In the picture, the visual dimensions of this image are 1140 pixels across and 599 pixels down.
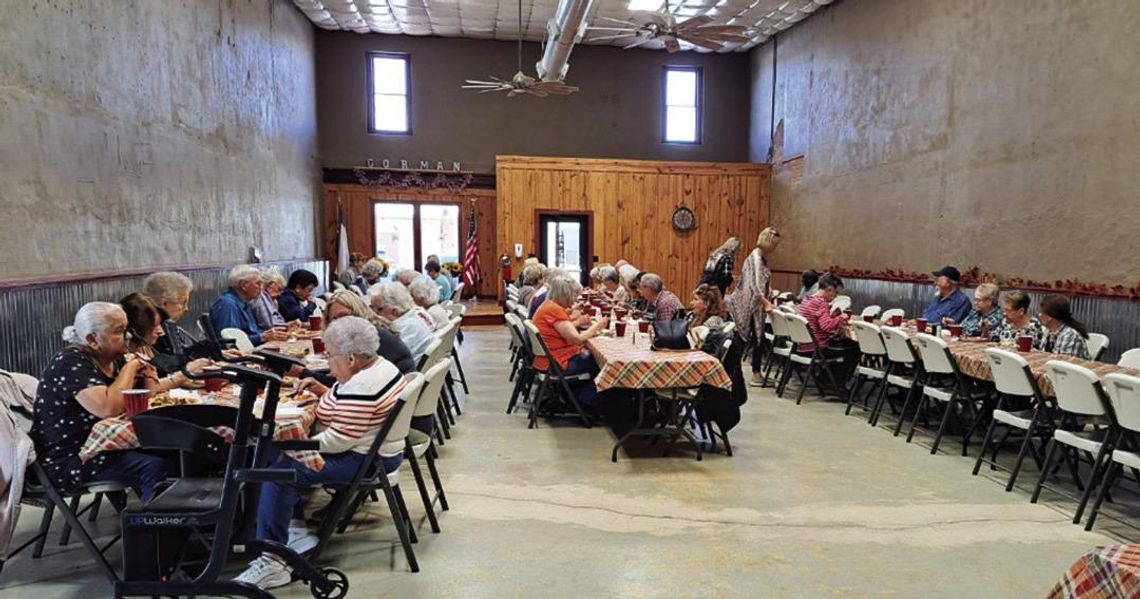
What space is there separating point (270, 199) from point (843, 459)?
27.3ft

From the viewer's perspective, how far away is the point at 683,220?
43.8ft

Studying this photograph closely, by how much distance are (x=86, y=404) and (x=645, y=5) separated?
35.1 feet

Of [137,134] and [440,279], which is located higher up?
[137,134]

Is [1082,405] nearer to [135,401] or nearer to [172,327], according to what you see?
[135,401]

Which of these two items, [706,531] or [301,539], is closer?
[301,539]

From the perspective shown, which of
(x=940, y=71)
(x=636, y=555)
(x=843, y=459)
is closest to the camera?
(x=636, y=555)

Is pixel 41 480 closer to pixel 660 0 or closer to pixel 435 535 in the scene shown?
pixel 435 535

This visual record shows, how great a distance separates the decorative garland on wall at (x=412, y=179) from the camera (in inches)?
535

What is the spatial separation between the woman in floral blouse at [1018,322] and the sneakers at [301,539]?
492 centimetres

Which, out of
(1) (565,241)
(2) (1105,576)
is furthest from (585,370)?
(1) (565,241)

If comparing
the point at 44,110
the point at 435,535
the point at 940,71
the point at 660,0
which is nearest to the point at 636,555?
the point at 435,535

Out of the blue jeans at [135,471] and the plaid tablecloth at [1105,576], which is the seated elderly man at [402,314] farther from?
the plaid tablecloth at [1105,576]

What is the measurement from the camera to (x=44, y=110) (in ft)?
14.2

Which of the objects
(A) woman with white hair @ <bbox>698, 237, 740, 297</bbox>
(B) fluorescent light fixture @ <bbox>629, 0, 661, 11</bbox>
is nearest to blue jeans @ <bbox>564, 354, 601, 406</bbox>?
(A) woman with white hair @ <bbox>698, 237, 740, 297</bbox>
